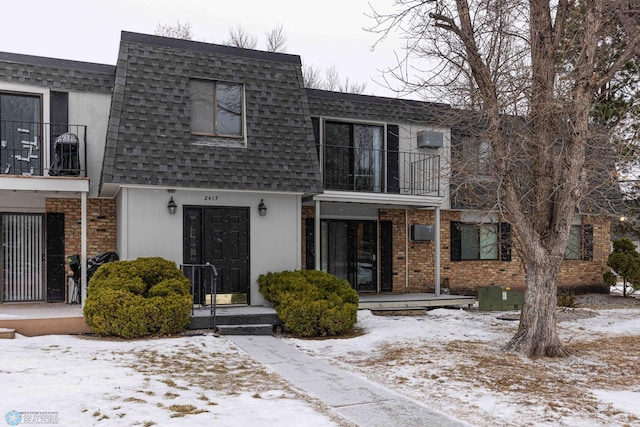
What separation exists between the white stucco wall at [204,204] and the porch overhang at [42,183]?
79cm

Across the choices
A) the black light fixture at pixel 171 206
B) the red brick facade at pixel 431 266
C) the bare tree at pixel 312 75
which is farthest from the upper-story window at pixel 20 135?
the bare tree at pixel 312 75

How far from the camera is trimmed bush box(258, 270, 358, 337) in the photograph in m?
9.88

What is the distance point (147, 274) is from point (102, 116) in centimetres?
441

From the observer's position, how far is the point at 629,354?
8.81m

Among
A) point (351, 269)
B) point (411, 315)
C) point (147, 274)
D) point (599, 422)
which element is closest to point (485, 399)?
point (599, 422)

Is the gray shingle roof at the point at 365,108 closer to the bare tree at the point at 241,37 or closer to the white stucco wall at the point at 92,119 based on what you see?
the white stucco wall at the point at 92,119

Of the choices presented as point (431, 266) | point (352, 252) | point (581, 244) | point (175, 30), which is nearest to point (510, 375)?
point (352, 252)

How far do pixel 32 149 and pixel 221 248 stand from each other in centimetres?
458

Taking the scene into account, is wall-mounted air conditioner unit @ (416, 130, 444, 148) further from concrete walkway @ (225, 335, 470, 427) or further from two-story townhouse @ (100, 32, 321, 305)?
concrete walkway @ (225, 335, 470, 427)

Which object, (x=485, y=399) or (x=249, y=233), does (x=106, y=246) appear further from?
(x=485, y=399)

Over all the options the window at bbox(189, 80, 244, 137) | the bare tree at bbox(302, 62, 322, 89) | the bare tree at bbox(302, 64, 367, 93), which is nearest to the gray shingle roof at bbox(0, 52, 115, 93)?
the window at bbox(189, 80, 244, 137)

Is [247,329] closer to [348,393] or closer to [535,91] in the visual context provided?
[348,393]

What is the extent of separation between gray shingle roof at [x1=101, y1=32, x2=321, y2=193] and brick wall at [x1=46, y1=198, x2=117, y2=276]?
7.07ft

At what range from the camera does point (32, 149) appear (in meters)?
11.4
